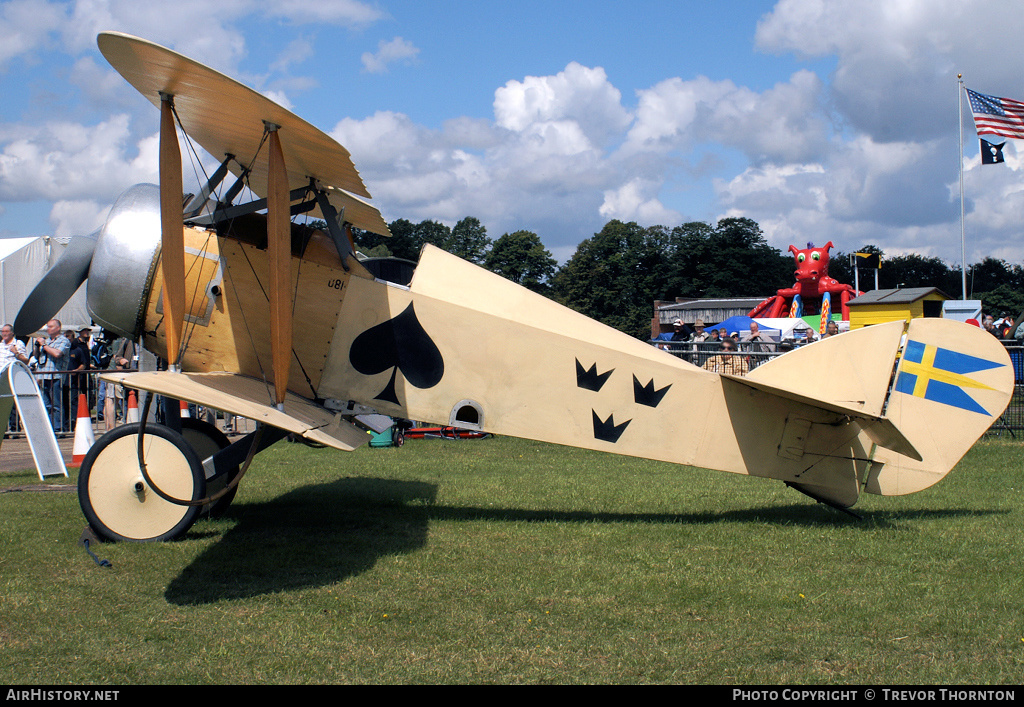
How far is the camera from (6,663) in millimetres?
3543

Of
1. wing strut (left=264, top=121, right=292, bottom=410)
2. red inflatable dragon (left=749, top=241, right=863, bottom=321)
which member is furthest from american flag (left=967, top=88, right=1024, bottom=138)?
wing strut (left=264, top=121, right=292, bottom=410)

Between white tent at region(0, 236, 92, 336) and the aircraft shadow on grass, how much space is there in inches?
474

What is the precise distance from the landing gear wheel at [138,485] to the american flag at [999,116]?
22672 millimetres

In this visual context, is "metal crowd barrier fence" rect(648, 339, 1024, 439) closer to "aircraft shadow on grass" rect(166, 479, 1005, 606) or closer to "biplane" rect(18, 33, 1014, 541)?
"aircraft shadow on grass" rect(166, 479, 1005, 606)

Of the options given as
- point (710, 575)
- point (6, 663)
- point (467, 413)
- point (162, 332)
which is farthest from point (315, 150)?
point (710, 575)

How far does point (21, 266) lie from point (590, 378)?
1642 centimetres

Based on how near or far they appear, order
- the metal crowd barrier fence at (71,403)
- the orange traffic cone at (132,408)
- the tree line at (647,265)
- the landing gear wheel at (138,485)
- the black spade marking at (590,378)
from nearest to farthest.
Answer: the landing gear wheel at (138,485), the black spade marking at (590,378), the orange traffic cone at (132,408), the metal crowd barrier fence at (71,403), the tree line at (647,265)

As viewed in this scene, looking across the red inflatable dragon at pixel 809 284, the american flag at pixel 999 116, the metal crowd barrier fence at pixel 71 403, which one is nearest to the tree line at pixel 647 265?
the red inflatable dragon at pixel 809 284

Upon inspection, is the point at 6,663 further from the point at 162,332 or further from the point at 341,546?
the point at 162,332

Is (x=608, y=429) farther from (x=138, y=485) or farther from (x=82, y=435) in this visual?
(x=82, y=435)

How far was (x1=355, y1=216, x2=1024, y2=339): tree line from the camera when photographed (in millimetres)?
79062

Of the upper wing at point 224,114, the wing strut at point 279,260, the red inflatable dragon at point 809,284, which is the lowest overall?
the wing strut at point 279,260

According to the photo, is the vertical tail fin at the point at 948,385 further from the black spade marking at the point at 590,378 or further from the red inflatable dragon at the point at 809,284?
the red inflatable dragon at the point at 809,284

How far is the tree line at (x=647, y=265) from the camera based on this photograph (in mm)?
79062
